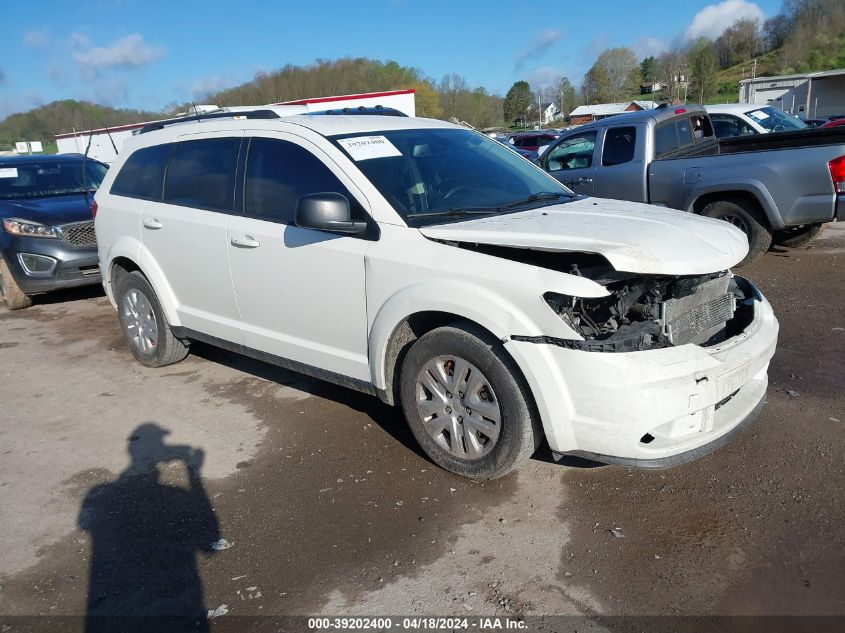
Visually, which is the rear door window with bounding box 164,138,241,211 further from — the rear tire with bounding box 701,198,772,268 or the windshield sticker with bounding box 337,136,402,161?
the rear tire with bounding box 701,198,772,268

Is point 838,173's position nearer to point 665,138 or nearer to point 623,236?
point 665,138

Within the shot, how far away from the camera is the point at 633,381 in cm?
295

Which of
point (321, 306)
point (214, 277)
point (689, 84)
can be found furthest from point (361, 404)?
point (689, 84)

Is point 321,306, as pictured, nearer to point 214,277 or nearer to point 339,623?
point 214,277

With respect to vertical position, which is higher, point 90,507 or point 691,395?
point 691,395

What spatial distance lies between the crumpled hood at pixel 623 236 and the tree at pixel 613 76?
12085 cm

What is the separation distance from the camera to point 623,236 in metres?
3.19

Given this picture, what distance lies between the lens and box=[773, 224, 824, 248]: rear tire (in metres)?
8.45

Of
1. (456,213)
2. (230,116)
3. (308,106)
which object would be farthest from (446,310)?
(308,106)

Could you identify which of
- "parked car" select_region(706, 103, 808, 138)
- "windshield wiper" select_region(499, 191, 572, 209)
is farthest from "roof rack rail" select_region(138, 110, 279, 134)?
"parked car" select_region(706, 103, 808, 138)

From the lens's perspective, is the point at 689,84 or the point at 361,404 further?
the point at 689,84

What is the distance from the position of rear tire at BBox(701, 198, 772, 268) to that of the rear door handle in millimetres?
5463

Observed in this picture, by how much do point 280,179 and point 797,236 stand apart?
7136 mm

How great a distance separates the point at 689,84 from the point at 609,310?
10262cm
